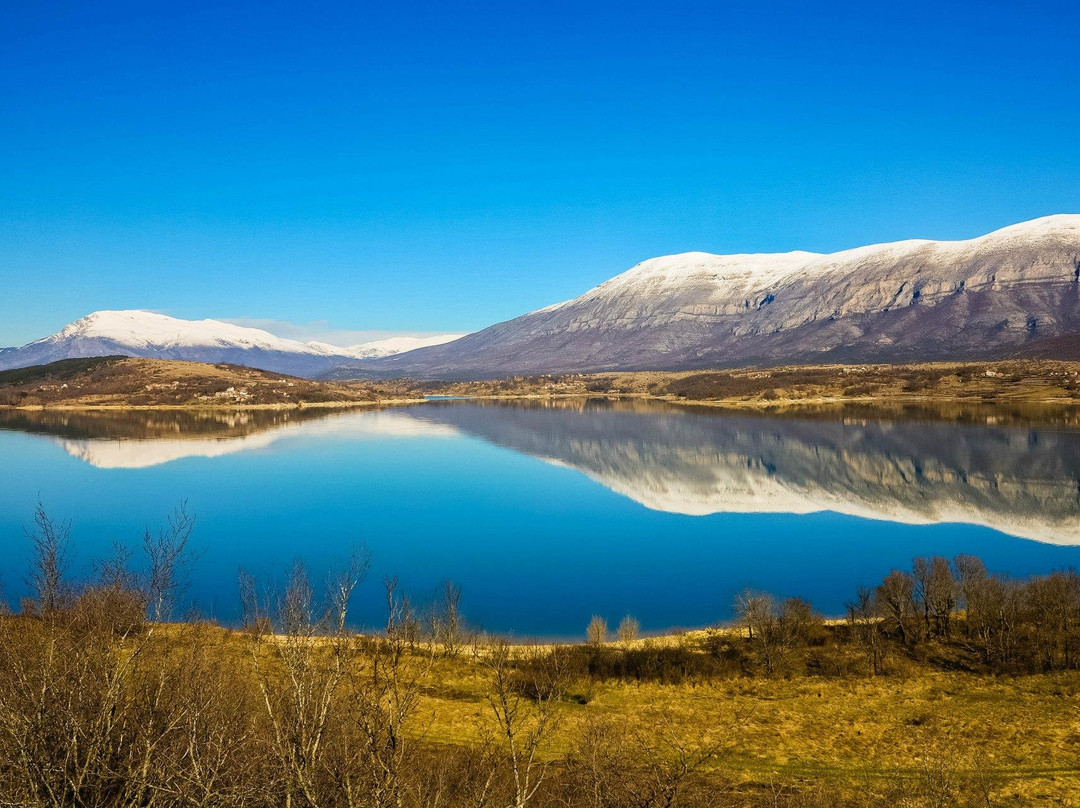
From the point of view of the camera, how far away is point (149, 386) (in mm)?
144625

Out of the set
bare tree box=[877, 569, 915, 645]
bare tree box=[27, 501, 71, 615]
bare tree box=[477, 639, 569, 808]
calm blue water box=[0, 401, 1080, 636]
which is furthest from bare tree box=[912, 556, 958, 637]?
bare tree box=[27, 501, 71, 615]

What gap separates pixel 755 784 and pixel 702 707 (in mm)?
4150

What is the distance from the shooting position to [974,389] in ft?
403

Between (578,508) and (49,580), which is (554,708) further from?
(578,508)

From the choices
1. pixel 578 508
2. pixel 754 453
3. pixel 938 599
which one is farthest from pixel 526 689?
pixel 754 453

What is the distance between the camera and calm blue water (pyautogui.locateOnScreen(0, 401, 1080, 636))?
29.8m

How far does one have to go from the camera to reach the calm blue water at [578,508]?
29828mm

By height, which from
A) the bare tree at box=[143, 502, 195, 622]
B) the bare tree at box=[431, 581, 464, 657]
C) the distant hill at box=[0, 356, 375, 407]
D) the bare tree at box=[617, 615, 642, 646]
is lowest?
the bare tree at box=[617, 615, 642, 646]

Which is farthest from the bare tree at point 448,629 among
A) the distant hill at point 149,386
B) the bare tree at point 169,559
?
the distant hill at point 149,386

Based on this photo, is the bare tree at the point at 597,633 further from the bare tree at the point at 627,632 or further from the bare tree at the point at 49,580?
the bare tree at the point at 49,580

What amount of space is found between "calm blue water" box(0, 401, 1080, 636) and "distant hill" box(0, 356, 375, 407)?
5829 cm

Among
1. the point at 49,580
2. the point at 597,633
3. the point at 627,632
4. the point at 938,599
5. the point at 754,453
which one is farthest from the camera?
the point at 754,453

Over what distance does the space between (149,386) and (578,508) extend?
128452 mm

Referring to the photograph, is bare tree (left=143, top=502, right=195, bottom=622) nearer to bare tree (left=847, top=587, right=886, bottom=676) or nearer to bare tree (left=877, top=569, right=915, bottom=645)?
bare tree (left=847, top=587, right=886, bottom=676)
